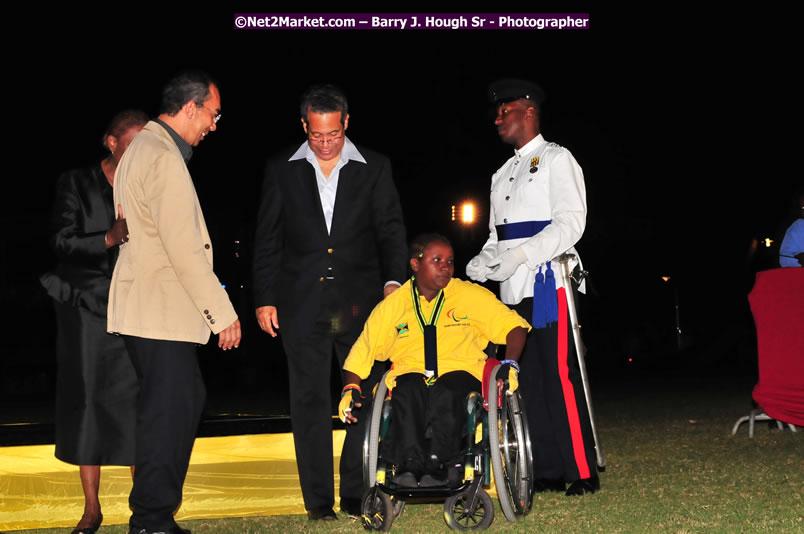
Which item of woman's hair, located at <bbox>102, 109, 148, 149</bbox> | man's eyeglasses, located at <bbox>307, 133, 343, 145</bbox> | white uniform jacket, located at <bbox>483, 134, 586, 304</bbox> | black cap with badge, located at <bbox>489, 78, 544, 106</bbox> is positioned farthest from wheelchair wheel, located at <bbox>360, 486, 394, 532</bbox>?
black cap with badge, located at <bbox>489, 78, 544, 106</bbox>

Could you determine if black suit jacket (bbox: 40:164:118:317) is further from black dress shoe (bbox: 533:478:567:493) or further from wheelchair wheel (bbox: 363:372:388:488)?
black dress shoe (bbox: 533:478:567:493)

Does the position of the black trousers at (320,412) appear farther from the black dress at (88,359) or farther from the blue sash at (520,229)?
the blue sash at (520,229)

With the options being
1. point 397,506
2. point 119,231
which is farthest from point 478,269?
point 119,231

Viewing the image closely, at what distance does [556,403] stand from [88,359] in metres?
2.05

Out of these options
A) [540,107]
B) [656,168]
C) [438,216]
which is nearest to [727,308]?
[656,168]

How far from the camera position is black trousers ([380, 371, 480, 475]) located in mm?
4062

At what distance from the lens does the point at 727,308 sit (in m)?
32.4

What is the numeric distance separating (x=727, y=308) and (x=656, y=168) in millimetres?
5545

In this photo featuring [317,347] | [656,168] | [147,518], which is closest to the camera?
[147,518]

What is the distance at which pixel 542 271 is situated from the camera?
4.79 m

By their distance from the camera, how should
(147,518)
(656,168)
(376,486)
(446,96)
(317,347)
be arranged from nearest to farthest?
1. (147,518)
2. (376,486)
3. (317,347)
4. (446,96)
5. (656,168)

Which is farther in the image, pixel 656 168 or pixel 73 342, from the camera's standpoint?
pixel 656 168

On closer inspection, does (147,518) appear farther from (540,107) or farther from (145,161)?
(540,107)

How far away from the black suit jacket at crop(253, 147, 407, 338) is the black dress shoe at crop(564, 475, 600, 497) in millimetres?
1195
